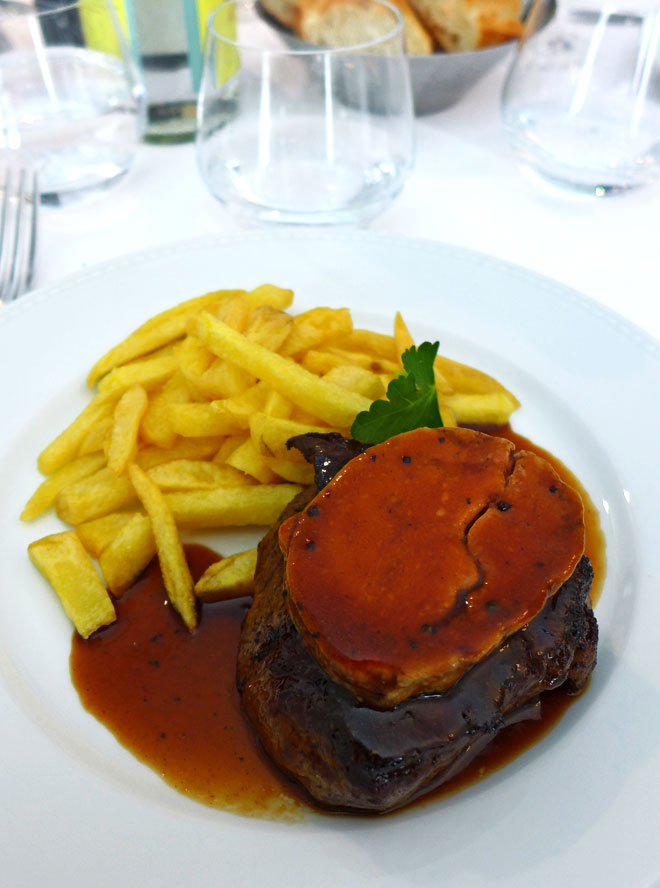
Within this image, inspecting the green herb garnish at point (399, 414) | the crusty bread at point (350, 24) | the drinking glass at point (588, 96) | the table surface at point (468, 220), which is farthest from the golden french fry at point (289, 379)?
the drinking glass at point (588, 96)

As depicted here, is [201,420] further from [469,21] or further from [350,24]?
[469,21]

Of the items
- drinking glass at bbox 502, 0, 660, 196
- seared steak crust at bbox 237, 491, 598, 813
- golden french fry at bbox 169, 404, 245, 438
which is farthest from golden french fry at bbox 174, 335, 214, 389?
drinking glass at bbox 502, 0, 660, 196

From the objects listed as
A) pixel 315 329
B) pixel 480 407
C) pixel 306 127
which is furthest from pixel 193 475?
pixel 306 127

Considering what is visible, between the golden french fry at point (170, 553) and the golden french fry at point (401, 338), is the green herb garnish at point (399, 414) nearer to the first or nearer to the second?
the golden french fry at point (401, 338)

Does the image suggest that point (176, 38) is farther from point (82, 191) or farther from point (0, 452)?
point (0, 452)

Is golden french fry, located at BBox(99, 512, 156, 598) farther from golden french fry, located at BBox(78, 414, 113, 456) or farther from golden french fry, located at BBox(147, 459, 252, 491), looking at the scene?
golden french fry, located at BBox(78, 414, 113, 456)

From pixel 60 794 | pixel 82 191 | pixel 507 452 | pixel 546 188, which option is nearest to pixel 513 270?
pixel 546 188

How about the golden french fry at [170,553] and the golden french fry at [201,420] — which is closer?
the golden french fry at [170,553]
